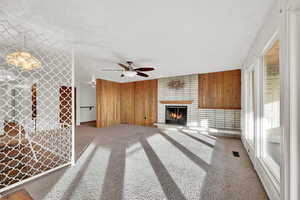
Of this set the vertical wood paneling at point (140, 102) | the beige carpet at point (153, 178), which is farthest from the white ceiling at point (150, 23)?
the vertical wood paneling at point (140, 102)

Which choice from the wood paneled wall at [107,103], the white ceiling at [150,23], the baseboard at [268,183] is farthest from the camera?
the wood paneled wall at [107,103]

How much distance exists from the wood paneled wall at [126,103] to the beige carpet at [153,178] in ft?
10.1

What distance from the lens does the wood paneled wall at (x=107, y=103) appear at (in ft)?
18.1

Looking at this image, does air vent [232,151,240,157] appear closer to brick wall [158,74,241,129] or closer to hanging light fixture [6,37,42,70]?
brick wall [158,74,241,129]

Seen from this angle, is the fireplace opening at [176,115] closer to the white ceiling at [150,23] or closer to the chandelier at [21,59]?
the white ceiling at [150,23]

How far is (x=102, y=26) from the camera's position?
6.06ft

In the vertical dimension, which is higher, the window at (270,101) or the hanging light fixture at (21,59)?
the hanging light fixture at (21,59)

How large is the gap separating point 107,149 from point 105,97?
340 centimetres

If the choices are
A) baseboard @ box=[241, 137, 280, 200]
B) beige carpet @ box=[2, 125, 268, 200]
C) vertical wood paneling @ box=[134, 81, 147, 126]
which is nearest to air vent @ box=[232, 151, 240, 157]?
beige carpet @ box=[2, 125, 268, 200]

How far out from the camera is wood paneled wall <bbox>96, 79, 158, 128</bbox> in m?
5.63

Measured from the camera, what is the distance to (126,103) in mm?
6555

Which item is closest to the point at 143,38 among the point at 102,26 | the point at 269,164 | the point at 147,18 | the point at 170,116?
the point at 147,18

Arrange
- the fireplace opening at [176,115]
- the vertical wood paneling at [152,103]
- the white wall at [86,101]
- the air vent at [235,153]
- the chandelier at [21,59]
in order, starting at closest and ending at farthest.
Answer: the chandelier at [21,59]
the air vent at [235,153]
the fireplace opening at [176,115]
the vertical wood paneling at [152,103]
the white wall at [86,101]

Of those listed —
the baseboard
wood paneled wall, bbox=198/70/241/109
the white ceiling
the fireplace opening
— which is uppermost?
the white ceiling
